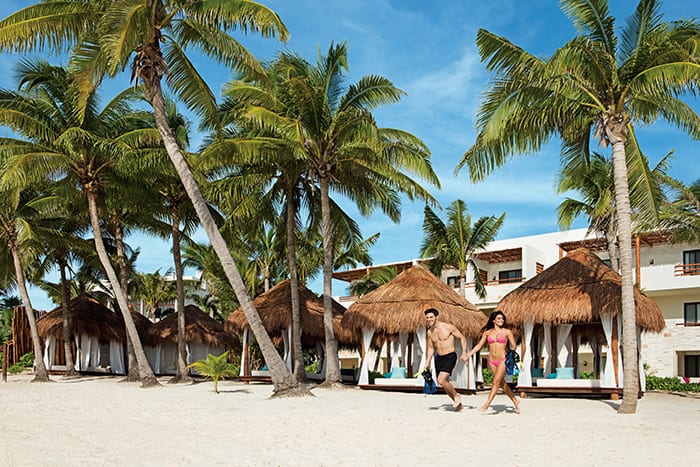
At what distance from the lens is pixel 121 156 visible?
18891 mm

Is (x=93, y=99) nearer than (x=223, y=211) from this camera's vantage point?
Yes

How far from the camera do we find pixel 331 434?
8.44 m

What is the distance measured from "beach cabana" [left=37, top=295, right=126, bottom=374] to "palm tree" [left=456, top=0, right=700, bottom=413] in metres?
19.0

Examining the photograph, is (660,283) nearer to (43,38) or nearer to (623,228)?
(623,228)

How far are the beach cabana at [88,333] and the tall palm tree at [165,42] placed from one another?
1482 centimetres

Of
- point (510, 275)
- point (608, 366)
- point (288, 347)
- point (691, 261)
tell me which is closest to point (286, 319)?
point (288, 347)

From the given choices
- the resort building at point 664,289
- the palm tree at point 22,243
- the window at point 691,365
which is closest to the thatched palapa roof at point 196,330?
the palm tree at point 22,243

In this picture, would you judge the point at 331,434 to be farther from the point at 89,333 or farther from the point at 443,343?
the point at 89,333

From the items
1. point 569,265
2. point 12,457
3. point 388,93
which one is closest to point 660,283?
point 569,265

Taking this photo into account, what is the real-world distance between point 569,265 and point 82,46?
1267 cm

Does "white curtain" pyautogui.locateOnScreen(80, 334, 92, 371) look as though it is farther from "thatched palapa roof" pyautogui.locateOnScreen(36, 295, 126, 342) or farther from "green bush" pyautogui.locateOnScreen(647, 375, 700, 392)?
"green bush" pyautogui.locateOnScreen(647, 375, 700, 392)

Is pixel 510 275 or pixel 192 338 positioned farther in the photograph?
pixel 510 275

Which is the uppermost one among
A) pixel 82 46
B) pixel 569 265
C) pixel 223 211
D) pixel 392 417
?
pixel 82 46

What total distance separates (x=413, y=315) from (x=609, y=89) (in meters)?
7.85
